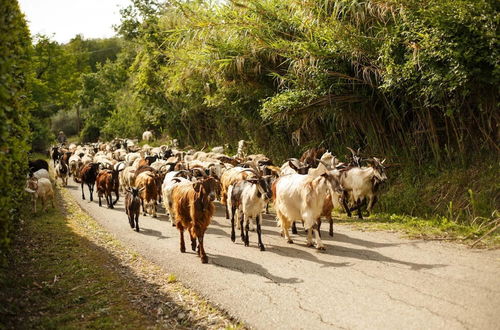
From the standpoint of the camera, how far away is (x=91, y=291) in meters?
6.09

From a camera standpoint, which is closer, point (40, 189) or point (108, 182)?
point (40, 189)

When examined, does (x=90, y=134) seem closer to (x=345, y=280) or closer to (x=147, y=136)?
(x=147, y=136)

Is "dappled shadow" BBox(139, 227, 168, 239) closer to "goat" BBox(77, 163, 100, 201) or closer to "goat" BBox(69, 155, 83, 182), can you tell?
"goat" BBox(77, 163, 100, 201)

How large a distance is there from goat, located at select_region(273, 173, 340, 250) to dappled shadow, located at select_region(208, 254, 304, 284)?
1395 millimetres

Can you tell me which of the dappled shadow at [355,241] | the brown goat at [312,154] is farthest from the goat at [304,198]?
the brown goat at [312,154]

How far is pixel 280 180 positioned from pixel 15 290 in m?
5.04

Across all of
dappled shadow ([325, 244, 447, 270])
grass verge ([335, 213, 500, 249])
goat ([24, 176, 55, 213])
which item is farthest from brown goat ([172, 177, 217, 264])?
goat ([24, 176, 55, 213])

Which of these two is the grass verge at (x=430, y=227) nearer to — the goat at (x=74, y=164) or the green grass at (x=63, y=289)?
the green grass at (x=63, y=289)

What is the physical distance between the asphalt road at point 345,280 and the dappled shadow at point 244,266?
0.05 feet

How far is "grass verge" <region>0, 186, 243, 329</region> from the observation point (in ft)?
16.8

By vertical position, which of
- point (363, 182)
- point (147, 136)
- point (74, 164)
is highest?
point (147, 136)

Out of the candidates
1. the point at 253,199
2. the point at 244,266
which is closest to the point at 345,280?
the point at 244,266

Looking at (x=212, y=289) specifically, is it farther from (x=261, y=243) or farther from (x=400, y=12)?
(x=400, y=12)

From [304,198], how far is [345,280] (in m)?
2.08
